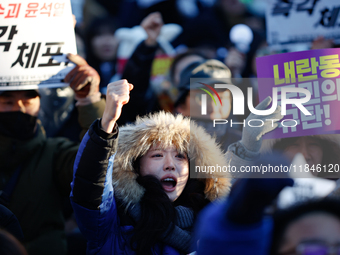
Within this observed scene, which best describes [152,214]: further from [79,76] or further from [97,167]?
[79,76]

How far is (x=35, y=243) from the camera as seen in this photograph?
2158mm

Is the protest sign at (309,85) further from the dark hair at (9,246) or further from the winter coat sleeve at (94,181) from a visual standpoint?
the dark hair at (9,246)

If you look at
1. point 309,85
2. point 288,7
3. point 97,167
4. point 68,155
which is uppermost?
point 288,7

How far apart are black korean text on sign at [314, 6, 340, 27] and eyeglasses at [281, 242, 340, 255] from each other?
203 centimetres

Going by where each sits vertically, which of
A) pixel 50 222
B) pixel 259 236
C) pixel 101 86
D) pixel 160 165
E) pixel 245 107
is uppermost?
pixel 101 86

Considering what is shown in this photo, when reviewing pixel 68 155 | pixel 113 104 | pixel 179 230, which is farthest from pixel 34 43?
pixel 179 230

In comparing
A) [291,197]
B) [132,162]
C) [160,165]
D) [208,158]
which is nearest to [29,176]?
[132,162]

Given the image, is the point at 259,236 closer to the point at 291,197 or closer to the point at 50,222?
the point at 291,197

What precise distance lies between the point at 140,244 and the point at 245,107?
0.96m

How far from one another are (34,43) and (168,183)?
1.24 meters

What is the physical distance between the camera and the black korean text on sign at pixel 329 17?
2.53m

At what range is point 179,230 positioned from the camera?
→ 1.71 meters

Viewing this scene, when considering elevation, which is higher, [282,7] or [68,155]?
[282,7]

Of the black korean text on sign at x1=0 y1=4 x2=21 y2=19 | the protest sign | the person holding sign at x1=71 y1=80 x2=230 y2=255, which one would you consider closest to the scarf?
the person holding sign at x1=71 y1=80 x2=230 y2=255
